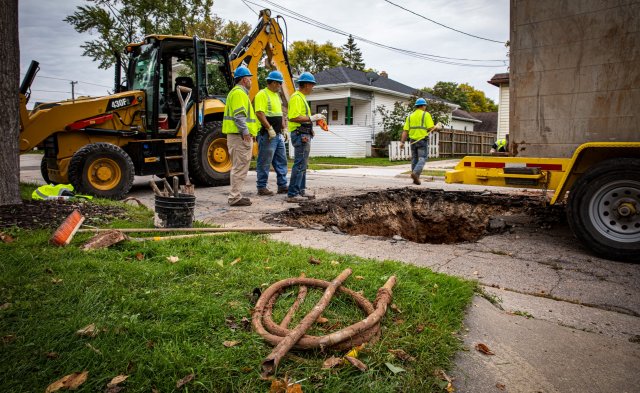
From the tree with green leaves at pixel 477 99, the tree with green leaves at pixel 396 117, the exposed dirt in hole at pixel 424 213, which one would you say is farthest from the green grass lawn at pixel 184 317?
the tree with green leaves at pixel 477 99

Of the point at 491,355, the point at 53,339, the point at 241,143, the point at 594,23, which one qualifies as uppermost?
the point at 594,23

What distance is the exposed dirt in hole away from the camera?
6348 millimetres

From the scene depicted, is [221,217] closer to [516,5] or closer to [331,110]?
[516,5]

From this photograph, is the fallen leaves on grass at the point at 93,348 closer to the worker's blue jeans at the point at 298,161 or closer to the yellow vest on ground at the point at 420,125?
the worker's blue jeans at the point at 298,161

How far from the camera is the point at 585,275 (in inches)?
148

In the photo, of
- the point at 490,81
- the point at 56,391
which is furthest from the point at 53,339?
the point at 490,81

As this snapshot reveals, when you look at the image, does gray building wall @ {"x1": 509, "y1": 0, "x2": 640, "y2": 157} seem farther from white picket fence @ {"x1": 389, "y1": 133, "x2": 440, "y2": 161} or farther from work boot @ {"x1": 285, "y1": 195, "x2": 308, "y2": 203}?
white picket fence @ {"x1": 389, "y1": 133, "x2": 440, "y2": 161}

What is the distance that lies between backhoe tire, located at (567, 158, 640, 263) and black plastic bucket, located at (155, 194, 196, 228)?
4.33m

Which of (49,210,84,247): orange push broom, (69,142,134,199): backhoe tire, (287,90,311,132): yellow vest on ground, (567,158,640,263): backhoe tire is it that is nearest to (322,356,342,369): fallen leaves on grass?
(49,210,84,247): orange push broom

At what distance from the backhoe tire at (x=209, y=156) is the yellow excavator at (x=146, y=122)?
0.02m

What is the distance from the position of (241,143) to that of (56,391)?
5.48 m

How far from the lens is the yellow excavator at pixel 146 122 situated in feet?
24.1

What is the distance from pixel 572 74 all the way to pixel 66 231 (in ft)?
18.6

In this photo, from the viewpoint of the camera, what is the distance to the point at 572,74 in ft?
15.1
